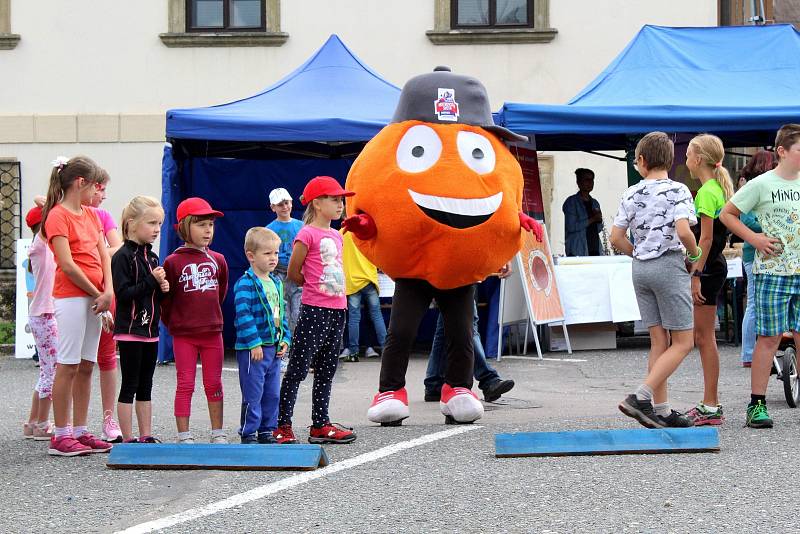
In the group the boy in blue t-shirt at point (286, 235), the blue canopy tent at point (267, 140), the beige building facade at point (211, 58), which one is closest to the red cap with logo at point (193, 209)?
the boy in blue t-shirt at point (286, 235)

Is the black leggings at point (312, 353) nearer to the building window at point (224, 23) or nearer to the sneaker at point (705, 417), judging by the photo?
the sneaker at point (705, 417)

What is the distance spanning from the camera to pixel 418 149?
7.39 meters

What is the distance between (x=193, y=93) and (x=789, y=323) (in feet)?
40.0

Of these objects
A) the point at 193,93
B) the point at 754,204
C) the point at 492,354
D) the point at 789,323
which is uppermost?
the point at 193,93

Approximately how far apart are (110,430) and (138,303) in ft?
3.17

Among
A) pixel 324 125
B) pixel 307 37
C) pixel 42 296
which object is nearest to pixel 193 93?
pixel 307 37

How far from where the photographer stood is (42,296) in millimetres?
7648

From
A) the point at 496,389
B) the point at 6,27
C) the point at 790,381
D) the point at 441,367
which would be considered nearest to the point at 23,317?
the point at 6,27

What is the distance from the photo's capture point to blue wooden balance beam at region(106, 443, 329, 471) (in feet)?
20.6

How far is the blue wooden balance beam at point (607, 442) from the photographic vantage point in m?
6.51

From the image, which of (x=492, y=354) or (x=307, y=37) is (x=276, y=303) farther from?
(x=307, y=37)

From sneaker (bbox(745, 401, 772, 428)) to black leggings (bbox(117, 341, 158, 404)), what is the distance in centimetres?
331

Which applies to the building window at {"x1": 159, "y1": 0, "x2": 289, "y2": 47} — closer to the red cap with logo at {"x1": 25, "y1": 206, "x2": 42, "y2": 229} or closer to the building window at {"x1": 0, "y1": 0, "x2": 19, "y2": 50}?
the building window at {"x1": 0, "y1": 0, "x2": 19, "y2": 50}

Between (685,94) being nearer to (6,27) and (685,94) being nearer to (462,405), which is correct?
(462,405)
